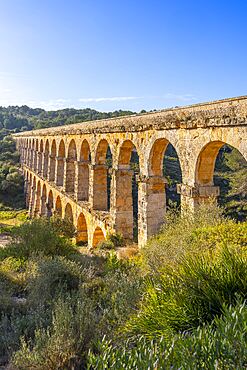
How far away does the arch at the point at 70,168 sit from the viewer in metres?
19.0

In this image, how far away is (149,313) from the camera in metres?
3.33

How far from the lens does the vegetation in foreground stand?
211 centimetres

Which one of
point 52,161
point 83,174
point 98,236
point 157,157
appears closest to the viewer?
point 157,157

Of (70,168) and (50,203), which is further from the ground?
(70,168)

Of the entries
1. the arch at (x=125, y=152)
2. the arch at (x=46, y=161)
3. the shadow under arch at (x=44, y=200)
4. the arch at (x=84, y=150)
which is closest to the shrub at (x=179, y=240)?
the arch at (x=125, y=152)

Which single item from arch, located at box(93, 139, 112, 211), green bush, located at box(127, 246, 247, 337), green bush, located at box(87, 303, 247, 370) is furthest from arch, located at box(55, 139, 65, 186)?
green bush, located at box(87, 303, 247, 370)

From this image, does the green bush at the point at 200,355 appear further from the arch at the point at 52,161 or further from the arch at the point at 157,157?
the arch at the point at 52,161

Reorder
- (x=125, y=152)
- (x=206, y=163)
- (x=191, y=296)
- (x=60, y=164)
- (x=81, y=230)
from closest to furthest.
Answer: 1. (x=191, y=296)
2. (x=206, y=163)
3. (x=125, y=152)
4. (x=81, y=230)
5. (x=60, y=164)

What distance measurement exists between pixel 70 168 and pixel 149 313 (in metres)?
16.6

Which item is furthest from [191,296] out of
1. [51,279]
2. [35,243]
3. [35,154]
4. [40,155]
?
[35,154]

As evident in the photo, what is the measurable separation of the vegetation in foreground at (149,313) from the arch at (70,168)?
39.4 feet

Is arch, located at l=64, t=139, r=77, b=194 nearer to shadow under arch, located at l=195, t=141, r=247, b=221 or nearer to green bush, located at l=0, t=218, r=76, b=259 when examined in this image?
shadow under arch, located at l=195, t=141, r=247, b=221

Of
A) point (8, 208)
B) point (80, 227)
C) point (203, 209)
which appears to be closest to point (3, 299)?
point (203, 209)

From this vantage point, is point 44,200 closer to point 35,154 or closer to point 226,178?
point 35,154
